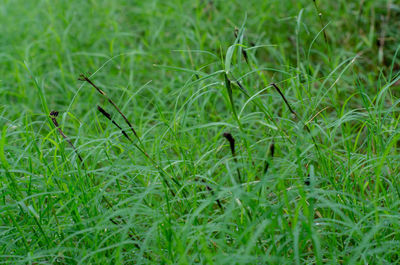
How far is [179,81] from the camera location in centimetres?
300

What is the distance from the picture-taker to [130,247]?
173 cm

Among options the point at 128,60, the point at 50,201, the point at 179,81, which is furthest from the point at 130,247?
the point at 128,60

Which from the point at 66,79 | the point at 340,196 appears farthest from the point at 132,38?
the point at 340,196

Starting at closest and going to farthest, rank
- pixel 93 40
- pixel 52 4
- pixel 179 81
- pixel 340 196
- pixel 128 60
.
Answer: pixel 340 196 < pixel 179 81 < pixel 128 60 < pixel 93 40 < pixel 52 4

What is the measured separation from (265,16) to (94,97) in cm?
134

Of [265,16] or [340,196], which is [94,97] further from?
[340,196]

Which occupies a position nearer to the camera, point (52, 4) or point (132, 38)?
point (132, 38)

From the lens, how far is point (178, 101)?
9.82ft

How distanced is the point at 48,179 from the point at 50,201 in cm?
8

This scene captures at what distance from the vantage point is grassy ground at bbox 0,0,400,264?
175cm

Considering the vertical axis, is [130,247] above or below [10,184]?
below

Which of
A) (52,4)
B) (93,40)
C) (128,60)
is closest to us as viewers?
(128,60)

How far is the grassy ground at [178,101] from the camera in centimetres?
175

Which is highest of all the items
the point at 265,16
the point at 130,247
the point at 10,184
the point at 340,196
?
the point at 265,16
